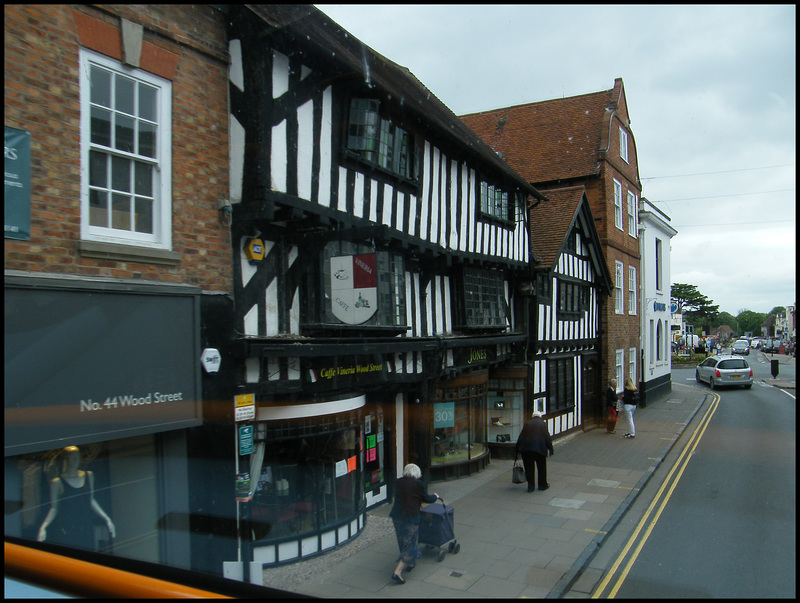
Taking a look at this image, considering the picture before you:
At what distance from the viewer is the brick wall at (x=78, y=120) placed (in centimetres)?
408

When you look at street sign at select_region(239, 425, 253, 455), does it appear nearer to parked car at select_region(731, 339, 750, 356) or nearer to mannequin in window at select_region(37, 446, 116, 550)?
mannequin in window at select_region(37, 446, 116, 550)

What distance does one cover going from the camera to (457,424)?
438 inches

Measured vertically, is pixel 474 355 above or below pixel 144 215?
below

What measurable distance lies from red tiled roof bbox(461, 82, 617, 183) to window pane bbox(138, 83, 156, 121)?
14242 mm

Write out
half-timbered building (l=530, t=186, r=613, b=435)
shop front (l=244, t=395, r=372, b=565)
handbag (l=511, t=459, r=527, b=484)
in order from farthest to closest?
half-timbered building (l=530, t=186, r=613, b=435), handbag (l=511, t=459, r=527, b=484), shop front (l=244, t=395, r=372, b=565)

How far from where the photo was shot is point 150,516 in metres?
4.97

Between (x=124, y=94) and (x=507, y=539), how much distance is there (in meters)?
6.41

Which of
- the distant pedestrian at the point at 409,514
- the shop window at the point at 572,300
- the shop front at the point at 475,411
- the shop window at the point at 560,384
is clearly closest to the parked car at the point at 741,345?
the distant pedestrian at the point at 409,514

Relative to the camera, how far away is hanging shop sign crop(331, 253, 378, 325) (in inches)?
259

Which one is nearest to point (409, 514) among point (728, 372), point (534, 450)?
point (534, 450)

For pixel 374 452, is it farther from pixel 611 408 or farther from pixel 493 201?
pixel 611 408

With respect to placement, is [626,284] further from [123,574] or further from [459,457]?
[123,574]

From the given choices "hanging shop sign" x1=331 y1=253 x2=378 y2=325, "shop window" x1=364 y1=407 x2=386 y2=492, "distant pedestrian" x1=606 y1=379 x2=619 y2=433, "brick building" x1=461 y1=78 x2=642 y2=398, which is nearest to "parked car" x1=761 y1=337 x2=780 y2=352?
"hanging shop sign" x1=331 y1=253 x2=378 y2=325

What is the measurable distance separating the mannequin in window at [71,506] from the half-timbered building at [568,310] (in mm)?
10493
